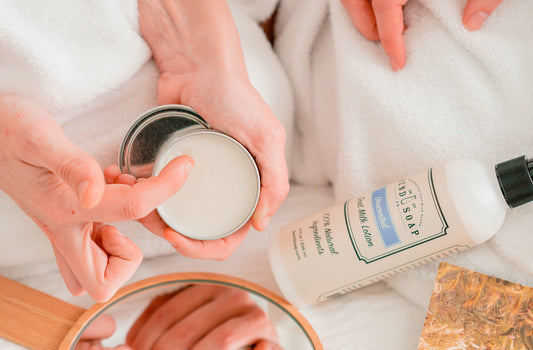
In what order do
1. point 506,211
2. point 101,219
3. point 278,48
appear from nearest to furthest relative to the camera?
point 101,219 → point 506,211 → point 278,48

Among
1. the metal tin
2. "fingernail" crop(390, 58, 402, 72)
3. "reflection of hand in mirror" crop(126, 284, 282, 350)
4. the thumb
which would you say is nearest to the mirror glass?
"reflection of hand in mirror" crop(126, 284, 282, 350)

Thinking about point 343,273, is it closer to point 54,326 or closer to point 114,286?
point 114,286

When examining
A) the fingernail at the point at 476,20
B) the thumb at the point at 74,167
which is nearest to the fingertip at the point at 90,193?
the thumb at the point at 74,167

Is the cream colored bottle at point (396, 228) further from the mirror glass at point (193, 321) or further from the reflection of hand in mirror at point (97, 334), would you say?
the reflection of hand in mirror at point (97, 334)

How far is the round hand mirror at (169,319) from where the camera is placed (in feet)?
2.01

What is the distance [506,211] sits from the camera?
23.6 inches

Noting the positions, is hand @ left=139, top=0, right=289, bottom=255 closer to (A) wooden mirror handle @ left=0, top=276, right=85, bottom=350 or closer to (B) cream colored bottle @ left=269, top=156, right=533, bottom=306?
(B) cream colored bottle @ left=269, top=156, right=533, bottom=306

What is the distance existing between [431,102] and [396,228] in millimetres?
188

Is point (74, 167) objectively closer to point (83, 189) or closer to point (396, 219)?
point (83, 189)

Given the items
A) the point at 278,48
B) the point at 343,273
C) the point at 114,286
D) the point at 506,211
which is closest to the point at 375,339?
the point at 343,273

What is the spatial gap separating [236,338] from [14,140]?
1.15ft

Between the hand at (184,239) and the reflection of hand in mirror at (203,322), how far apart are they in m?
0.07

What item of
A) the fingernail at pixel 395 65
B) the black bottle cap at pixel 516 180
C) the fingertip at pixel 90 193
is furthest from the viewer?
the fingernail at pixel 395 65

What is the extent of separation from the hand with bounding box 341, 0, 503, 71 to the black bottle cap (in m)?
0.19
